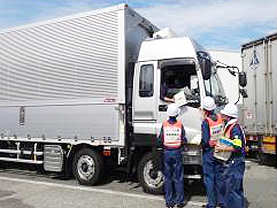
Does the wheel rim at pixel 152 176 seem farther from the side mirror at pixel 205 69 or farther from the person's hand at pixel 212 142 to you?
the side mirror at pixel 205 69

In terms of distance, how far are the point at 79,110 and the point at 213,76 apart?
10.2 feet

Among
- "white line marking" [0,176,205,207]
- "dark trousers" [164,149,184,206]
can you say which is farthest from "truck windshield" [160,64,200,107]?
"white line marking" [0,176,205,207]

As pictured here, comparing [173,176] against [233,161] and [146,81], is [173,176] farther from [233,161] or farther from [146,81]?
[146,81]

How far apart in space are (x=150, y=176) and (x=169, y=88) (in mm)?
1863

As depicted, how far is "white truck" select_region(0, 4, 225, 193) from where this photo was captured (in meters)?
8.98

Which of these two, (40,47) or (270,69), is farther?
(270,69)

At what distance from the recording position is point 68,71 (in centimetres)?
1036

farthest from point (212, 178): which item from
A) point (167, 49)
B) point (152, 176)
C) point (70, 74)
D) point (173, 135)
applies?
point (70, 74)

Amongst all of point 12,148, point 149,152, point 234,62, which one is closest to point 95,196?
point 149,152

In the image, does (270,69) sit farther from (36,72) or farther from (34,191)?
(34,191)

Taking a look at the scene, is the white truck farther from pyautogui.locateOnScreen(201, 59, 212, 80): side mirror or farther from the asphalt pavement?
the asphalt pavement

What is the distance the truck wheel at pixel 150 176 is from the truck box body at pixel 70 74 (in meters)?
0.73

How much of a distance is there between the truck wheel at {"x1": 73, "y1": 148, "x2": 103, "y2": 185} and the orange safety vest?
2.18 metres

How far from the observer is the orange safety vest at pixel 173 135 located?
26.8 feet
